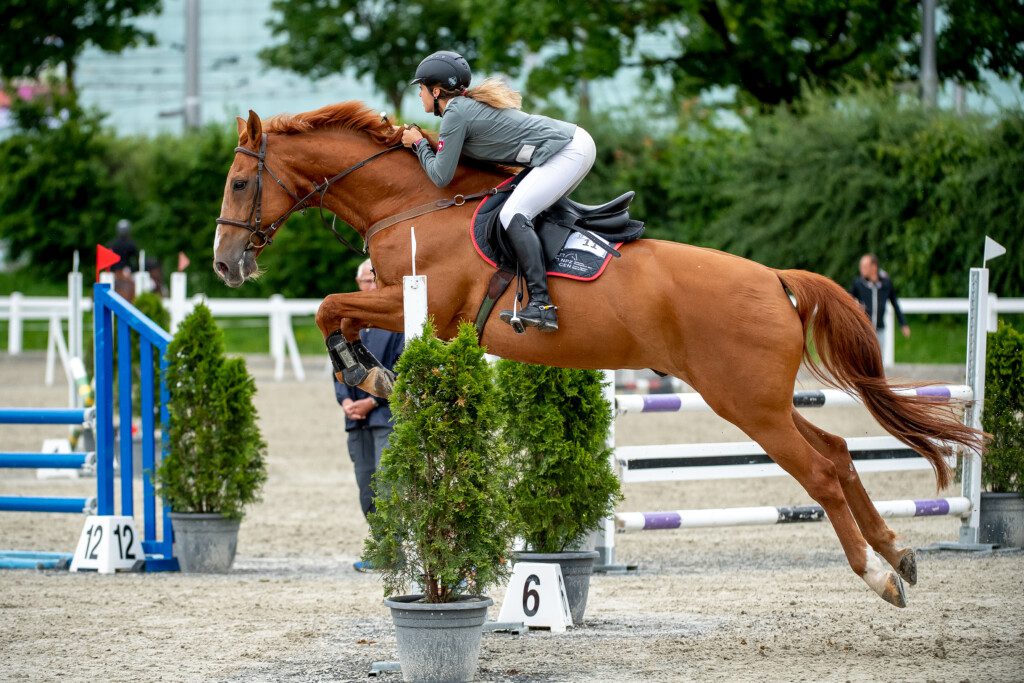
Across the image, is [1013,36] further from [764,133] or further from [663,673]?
[663,673]

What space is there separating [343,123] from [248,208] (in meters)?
0.64

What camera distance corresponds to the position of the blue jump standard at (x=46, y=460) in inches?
296

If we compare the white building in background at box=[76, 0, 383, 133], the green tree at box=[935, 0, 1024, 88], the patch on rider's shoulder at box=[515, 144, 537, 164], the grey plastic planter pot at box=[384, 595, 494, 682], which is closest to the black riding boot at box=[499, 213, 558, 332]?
the patch on rider's shoulder at box=[515, 144, 537, 164]

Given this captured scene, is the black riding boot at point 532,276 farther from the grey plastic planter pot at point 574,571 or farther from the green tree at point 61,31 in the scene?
the green tree at point 61,31

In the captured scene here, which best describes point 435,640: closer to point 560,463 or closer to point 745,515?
point 560,463

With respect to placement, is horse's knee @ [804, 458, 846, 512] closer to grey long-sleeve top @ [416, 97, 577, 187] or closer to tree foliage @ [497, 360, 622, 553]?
tree foliage @ [497, 360, 622, 553]

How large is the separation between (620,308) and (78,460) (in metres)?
3.89

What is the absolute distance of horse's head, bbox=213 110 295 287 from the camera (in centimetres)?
580

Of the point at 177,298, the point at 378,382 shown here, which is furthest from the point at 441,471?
the point at 177,298

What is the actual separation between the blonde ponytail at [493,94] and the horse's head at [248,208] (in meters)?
1.04

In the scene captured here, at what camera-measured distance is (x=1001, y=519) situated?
787 cm

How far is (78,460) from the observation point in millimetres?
7562

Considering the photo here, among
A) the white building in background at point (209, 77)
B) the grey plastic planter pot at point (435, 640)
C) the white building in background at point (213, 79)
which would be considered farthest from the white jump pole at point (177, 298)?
the white building in background at point (209, 77)

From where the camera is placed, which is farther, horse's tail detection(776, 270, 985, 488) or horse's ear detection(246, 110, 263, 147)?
horse's ear detection(246, 110, 263, 147)
